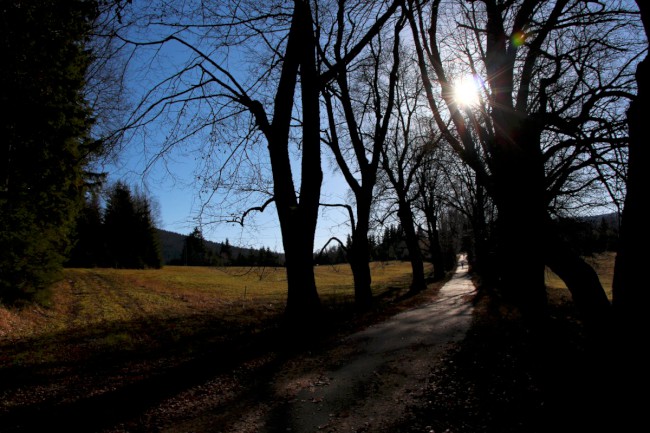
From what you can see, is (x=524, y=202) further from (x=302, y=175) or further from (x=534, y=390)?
(x=302, y=175)

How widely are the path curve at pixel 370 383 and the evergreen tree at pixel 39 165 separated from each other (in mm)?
8927

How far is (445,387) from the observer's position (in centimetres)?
434

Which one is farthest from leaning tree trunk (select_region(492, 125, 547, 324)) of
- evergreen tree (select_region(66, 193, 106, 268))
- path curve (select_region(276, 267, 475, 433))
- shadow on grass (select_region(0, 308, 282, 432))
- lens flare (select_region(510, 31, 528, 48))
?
evergreen tree (select_region(66, 193, 106, 268))

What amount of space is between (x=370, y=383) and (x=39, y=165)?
13.8 metres

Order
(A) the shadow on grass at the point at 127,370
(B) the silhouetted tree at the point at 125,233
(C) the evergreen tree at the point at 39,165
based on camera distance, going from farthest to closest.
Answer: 1. (B) the silhouetted tree at the point at 125,233
2. (C) the evergreen tree at the point at 39,165
3. (A) the shadow on grass at the point at 127,370

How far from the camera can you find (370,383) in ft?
15.0

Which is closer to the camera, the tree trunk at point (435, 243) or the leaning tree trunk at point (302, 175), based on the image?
the leaning tree trunk at point (302, 175)

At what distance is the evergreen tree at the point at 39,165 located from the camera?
10.1 m

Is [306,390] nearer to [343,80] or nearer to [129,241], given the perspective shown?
[343,80]

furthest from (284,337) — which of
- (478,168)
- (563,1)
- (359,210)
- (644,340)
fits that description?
(563,1)

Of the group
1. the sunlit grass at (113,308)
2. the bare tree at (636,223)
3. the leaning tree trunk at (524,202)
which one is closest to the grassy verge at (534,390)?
the bare tree at (636,223)

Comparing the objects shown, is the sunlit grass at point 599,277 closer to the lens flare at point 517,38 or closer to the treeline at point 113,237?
the lens flare at point 517,38

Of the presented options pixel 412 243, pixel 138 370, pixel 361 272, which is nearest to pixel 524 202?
pixel 138 370

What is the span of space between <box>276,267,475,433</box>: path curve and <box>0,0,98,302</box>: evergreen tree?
8927 mm
